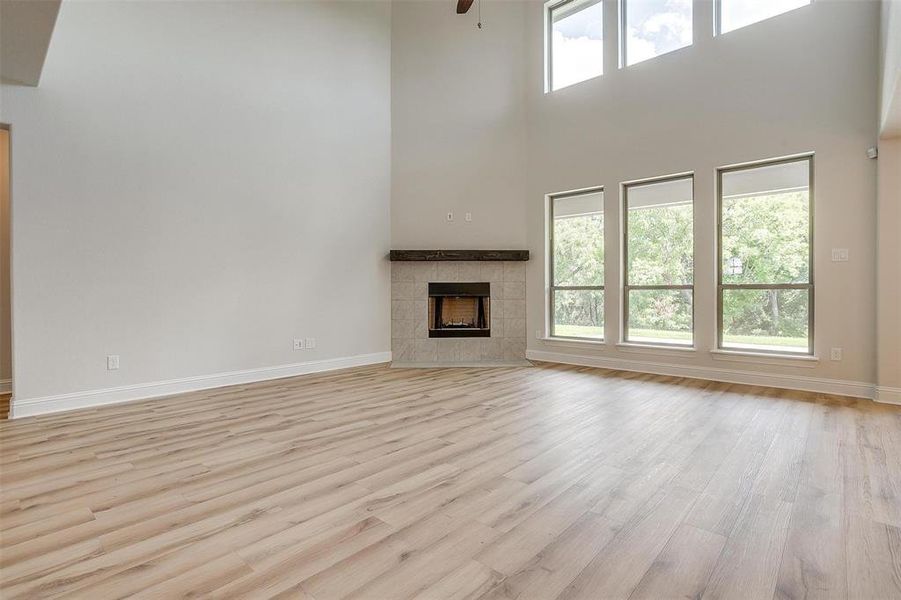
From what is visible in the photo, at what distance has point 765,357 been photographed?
15.2ft

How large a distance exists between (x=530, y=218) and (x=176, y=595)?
5.82 metres

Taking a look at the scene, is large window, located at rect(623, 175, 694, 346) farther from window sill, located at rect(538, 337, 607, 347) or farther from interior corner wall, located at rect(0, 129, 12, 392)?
interior corner wall, located at rect(0, 129, 12, 392)

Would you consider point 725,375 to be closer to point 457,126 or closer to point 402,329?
point 402,329

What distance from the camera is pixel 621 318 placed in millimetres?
5695

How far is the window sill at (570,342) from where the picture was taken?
5.87 m

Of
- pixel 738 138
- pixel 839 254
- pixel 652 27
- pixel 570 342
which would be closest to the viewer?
pixel 839 254

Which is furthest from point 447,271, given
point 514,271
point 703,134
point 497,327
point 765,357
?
point 765,357

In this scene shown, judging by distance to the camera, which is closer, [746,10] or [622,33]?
[746,10]

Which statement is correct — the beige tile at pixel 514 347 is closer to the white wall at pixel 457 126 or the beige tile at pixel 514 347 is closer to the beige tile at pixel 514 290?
the beige tile at pixel 514 290

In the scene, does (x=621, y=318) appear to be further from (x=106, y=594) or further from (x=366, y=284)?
(x=106, y=594)

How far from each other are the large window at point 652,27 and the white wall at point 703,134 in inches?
7.1

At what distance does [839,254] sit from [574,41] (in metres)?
4.24

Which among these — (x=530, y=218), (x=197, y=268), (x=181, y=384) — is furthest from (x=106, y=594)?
(x=530, y=218)

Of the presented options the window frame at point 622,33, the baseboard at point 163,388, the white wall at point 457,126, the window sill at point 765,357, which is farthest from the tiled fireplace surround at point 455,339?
the window frame at point 622,33
